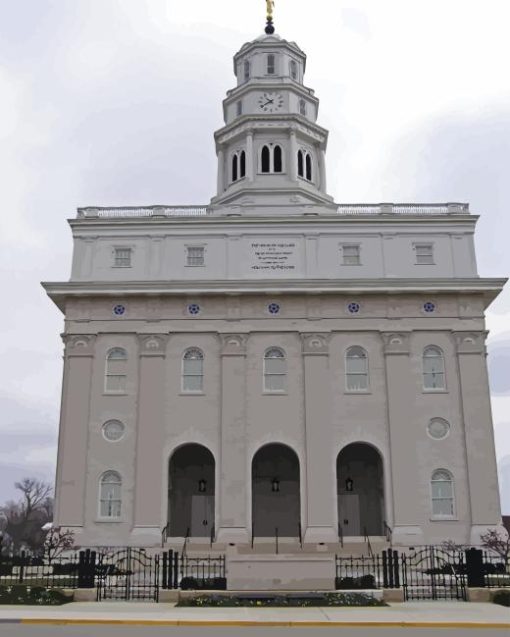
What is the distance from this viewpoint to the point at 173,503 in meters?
38.9

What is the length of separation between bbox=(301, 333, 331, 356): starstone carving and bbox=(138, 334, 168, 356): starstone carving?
6.86 metres

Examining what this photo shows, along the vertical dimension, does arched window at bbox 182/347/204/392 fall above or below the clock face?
below

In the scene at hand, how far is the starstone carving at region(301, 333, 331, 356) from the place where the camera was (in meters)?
38.3

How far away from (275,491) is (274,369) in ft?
20.3

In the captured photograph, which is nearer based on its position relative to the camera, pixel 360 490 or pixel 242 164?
pixel 360 490

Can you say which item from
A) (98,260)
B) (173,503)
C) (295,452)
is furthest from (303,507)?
(98,260)

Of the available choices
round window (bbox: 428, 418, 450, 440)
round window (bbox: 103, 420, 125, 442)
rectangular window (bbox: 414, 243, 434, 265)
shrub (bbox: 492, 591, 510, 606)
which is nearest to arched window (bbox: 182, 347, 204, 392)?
round window (bbox: 103, 420, 125, 442)

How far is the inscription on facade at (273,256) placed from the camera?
3978cm

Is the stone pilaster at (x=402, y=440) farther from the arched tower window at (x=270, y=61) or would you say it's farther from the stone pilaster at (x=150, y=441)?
the arched tower window at (x=270, y=61)

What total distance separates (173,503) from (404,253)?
17.2 metres

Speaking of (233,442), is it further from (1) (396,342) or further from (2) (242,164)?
(2) (242,164)

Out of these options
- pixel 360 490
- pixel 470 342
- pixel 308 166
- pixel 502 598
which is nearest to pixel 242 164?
pixel 308 166

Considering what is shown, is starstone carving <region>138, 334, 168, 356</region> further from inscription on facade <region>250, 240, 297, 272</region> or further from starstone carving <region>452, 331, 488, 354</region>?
starstone carving <region>452, 331, 488, 354</region>

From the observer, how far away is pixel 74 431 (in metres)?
37.4
